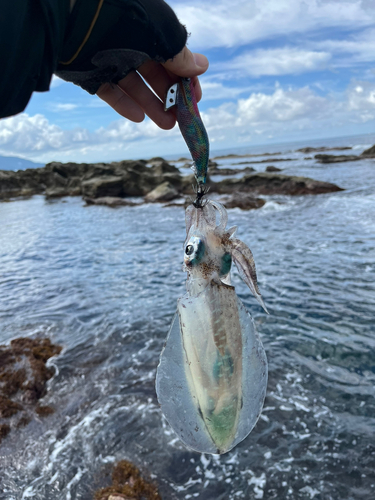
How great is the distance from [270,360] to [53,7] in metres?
6.76

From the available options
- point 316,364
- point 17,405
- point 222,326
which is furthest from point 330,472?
point 17,405

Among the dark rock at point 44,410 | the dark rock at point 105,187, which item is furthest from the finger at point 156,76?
the dark rock at point 105,187

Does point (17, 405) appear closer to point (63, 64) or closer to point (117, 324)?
point (117, 324)

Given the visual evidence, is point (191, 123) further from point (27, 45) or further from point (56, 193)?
point (56, 193)

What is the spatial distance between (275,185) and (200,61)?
96.7 ft

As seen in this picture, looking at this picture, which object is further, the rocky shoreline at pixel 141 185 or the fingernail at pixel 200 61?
the rocky shoreline at pixel 141 185

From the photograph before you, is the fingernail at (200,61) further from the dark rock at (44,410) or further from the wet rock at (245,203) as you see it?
the wet rock at (245,203)

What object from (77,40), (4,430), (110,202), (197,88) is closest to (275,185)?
(110,202)

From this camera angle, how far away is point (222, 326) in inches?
70.8

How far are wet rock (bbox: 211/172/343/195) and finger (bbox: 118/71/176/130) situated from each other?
2639 centimetres

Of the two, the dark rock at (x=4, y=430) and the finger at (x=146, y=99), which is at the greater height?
the finger at (x=146, y=99)

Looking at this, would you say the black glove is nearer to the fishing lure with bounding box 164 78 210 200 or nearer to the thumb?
the thumb

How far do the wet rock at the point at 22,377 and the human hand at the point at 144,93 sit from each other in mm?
5220

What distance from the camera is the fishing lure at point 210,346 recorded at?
1.78 metres
